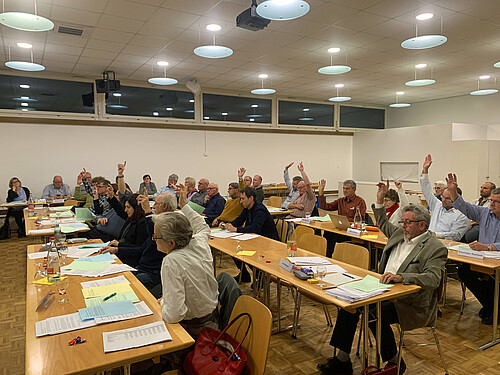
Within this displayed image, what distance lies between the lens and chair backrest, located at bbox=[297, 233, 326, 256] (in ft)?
12.6

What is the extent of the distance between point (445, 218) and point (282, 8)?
341 cm

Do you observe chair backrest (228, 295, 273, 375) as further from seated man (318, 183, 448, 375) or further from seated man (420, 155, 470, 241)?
seated man (420, 155, 470, 241)

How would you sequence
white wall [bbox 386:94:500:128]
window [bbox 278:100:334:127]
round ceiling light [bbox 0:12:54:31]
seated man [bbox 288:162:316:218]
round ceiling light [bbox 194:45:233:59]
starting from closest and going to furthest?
round ceiling light [bbox 0:12:54:31] → round ceiling light [bbox 194:45:233:59] → seated man [bbox 288:162:316:218] → white wall [bbox 386:94:500:128] → window [bbox 278:100:334:127]

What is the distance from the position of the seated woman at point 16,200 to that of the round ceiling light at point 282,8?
23.8 ft

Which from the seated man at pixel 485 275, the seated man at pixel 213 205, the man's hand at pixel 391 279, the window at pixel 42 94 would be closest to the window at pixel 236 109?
the window at pixel 42 94

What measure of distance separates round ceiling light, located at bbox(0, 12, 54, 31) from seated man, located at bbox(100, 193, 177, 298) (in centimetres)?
244

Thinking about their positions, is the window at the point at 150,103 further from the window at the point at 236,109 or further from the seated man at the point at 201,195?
the seated man at the point at 201,195

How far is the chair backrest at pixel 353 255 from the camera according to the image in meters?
3.29

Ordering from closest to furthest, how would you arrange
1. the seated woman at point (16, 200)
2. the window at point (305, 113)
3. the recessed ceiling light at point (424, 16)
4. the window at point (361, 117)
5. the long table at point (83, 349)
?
the long table at point (83, 349) < the recessed ceiling light at point (424, 16) < the seated woman at point (16, 200) < the window at point (305, 113) < the window at point (361, 117)

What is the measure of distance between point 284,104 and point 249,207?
8132mm

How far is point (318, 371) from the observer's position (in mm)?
3031

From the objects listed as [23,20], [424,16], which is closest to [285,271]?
[23,20]

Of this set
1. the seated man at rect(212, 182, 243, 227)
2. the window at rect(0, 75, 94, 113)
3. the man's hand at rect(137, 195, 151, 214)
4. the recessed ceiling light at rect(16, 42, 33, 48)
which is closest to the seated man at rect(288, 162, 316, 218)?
the seated man at rect(212, 182, 243, 227)

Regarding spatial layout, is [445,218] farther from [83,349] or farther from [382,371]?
[83,349]
